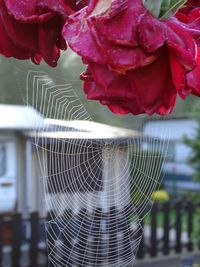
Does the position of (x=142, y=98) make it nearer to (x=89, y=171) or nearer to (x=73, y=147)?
(x=73, y=147)

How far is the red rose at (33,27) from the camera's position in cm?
42

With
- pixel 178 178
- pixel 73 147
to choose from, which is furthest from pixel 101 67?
pixel 178 178

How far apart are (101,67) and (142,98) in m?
0.03

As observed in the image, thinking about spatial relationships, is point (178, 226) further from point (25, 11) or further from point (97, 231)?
point (25, 11)

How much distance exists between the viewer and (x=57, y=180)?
141 centimetres

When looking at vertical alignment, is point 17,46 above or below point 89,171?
above

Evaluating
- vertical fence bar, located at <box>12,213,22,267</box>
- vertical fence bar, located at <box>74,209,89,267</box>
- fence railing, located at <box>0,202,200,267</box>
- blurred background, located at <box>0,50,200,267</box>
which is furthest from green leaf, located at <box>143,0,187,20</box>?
vertical fence bar, located at <box>12,213,22,267</box>

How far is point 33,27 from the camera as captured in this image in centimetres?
45

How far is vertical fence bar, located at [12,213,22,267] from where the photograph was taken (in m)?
5.89

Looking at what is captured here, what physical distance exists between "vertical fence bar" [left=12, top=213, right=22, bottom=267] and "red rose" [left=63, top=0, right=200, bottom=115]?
220 inches

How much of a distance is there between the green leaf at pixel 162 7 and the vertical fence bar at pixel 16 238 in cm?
560

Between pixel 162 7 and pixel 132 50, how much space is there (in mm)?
44

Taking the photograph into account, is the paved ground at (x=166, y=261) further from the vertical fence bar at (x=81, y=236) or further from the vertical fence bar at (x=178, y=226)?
the vertical fence bar at (x=81, y=236)

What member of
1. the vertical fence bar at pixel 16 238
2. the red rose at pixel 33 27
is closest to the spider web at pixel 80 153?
the red rose at pixel 33 27
